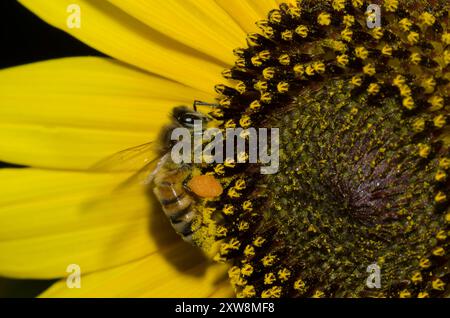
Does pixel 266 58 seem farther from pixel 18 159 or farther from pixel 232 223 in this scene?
pixel 18 159

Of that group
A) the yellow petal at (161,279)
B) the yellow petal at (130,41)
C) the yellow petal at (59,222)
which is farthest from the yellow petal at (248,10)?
the yellow petal at (161,279)

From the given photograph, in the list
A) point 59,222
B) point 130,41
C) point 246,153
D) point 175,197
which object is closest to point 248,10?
point 130,41

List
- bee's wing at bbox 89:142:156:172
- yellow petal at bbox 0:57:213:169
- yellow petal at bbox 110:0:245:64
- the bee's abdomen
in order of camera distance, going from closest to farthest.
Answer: the bee's abdomen
bee's wing at bbox 89:142:156:172
yellow petal at bbox 110:0:245:64
yellow petal at bbox 0:57:213:169

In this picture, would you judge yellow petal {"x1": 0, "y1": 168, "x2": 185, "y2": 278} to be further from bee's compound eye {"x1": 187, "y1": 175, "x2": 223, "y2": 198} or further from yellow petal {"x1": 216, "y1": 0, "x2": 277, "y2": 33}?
yellow petal {"x1": 216, "y1": 0, "x2": 277, "y2": 33}

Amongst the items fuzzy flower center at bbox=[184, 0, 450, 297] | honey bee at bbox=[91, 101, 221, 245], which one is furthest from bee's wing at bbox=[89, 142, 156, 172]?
fuzzy flower center at bbox=[184, 0, 450, 297]

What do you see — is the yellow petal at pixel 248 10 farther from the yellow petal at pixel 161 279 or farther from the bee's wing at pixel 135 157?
the yellow petal at pixel 161 279

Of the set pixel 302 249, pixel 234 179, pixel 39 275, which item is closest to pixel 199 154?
pixel 234 179

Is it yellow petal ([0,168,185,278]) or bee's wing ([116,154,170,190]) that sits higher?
bee's wing ([116,154,170,190])
